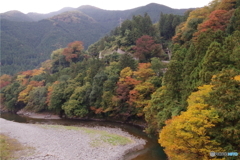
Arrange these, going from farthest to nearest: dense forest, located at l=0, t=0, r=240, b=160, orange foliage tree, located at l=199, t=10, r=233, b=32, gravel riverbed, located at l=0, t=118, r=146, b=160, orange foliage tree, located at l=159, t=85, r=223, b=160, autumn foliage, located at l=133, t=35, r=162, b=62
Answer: autumn foliage, located at l=133, t=35, r=162, b=62
orange foliage tree, located at l=199, t=10, r=233, b=32
gravel riverbed, located at l=0, t=118, r=146, b=160
dense forest, located at l=0, t=0, r=240, b=160
orange foliage tree, located at l=159, t=85, r=223, b=160

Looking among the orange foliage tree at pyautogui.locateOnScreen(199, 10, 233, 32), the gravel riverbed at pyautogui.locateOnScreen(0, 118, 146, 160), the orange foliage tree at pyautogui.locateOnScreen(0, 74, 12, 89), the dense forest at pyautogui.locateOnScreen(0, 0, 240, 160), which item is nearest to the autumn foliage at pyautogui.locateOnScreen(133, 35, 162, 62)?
the dense forest at pyautogui.locateOnScreen(0, 0, 240, 160)

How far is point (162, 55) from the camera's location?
5219cm

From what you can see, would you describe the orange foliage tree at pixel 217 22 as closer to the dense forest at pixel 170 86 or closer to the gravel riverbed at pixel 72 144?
the dense forest at pixel 170 86

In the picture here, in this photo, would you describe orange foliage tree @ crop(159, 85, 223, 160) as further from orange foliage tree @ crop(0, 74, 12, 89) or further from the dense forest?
orange foliage tree @ crop(0, 74, 12, 89)

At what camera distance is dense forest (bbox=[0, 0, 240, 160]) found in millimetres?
14461

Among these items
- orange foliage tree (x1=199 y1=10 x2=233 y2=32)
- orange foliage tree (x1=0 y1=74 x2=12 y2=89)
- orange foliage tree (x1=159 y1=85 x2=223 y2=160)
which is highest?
orange foliage tree (x1=199 y1=10 x2=233 y2=32)

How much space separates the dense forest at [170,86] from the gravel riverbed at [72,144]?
471 cm

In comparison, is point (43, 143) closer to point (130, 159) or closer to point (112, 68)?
point (130, 159)

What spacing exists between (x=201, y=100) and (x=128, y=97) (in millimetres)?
23069

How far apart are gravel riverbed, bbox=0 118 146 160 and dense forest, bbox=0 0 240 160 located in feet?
15.5

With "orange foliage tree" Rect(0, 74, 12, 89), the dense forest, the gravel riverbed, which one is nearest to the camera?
the dense forest

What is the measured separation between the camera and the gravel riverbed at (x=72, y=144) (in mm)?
20966

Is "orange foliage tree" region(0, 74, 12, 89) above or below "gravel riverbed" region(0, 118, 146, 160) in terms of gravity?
below

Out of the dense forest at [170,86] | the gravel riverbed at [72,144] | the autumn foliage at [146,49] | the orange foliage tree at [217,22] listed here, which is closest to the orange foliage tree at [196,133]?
the dense forest at [170,86]
